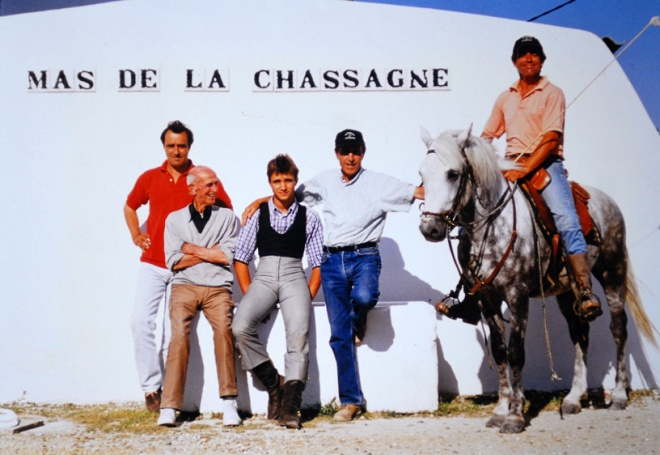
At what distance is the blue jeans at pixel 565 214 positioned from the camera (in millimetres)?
5453

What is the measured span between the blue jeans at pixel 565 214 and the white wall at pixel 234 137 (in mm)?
1454

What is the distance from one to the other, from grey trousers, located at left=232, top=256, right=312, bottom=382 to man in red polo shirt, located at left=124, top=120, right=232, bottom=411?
842 millimetres

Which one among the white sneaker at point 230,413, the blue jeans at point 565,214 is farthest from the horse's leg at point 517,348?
the white sneaker at point 230,413

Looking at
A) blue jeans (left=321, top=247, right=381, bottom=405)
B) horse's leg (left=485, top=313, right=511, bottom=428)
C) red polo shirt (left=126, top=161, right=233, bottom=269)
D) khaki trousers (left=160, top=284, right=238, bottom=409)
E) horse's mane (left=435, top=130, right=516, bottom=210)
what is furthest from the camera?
red polo shirt (left=126, top=161, right=233, bottom=269)

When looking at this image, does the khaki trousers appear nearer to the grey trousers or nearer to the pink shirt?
the grey trousers

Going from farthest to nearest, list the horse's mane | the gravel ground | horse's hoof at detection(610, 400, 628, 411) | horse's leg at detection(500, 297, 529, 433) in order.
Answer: horse's hoof at detection(610, 400, 628, 411)
horse's leg at detection(500, 297, 529, 433)
the horse's mane
the gravel ground

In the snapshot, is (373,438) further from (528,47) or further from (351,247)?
(528,47)

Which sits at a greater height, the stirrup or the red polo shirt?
the red polo shirt

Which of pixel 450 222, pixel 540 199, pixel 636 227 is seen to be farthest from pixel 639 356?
pixel 450 222

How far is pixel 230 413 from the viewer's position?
5.49 m

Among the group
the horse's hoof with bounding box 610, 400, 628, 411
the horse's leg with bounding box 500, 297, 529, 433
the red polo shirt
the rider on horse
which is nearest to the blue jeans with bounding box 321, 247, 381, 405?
the rider on horse

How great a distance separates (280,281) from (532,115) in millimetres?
2319

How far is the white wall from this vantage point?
262 inches

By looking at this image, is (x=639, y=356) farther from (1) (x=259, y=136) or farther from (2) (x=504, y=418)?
(1) (x=259, y=136)
